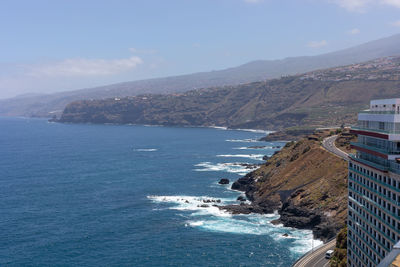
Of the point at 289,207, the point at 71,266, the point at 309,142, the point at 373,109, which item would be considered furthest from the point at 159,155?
the point at 373,109

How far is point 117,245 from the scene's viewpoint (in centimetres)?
8262

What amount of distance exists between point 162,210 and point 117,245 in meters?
23.3

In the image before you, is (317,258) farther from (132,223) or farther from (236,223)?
(132,223)

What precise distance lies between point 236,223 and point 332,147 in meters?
43.7

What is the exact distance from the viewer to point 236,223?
9381 cm

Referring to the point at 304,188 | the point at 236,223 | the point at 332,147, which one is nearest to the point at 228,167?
the point at 332,147

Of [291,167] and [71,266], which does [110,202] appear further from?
[291,167]

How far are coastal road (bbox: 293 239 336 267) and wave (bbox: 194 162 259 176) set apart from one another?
7607 cm

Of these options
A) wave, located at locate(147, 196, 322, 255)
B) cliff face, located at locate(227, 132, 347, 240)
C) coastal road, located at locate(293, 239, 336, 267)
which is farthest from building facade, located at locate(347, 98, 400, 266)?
cliff face, located at locate(227, 132, 347, 240)

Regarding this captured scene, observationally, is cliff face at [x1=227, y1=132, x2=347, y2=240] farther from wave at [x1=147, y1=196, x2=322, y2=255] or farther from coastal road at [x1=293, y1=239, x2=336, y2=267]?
coastal road at [x1=293, y1=239, x2=336, y2=267]

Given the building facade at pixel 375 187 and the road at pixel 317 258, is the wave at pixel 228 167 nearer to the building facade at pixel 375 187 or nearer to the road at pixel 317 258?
the road at pixel 317 258

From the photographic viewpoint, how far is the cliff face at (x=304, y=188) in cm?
8906

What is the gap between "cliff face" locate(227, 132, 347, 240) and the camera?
89062 mm

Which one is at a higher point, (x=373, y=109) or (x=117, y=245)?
(x=373, y=109)
